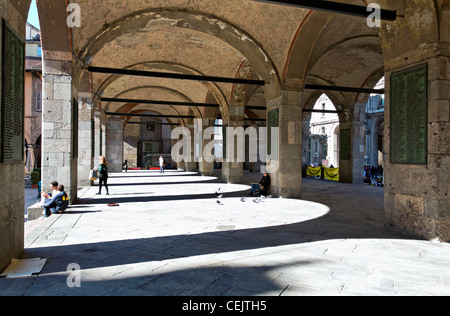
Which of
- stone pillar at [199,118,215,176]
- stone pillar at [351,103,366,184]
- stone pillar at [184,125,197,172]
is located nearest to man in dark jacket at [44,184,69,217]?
stone pillar at [351,103,366,184]

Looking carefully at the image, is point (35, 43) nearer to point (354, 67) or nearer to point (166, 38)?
point (166, 38)

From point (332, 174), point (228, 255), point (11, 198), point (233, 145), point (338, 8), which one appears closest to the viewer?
point (11, 198)

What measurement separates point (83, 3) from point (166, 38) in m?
4.09

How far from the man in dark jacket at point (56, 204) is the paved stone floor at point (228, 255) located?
265mm

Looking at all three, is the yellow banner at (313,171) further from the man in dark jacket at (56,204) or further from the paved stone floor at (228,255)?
the man in dark jacket at (56,204)

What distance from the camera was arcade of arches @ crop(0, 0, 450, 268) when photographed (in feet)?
16.4

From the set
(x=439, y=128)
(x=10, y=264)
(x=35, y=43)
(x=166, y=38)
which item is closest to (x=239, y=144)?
(x=166, y=38)

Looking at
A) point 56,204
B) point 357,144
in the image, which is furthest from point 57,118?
point 357,144

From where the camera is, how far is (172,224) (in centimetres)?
584

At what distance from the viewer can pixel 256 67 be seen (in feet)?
34.4

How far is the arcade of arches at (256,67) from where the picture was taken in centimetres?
499

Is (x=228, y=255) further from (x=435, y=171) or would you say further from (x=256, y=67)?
(x=256, y=67)

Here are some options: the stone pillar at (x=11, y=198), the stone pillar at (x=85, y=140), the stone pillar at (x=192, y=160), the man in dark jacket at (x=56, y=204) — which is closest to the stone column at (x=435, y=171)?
the stone pillar at (x=11, y=198)

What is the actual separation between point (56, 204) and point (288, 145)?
21.1 ft
